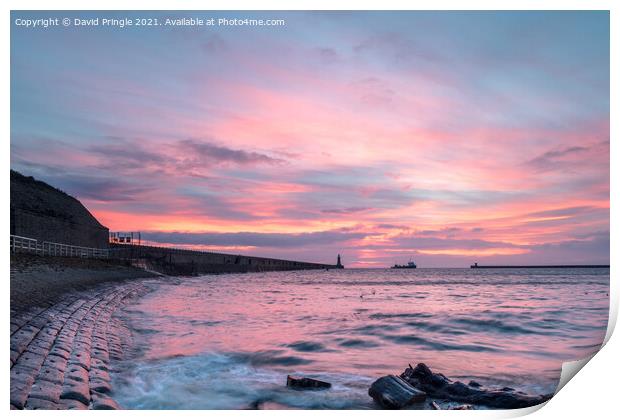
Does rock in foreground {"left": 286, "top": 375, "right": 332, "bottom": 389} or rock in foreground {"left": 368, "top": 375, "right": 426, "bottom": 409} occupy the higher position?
rock in foreground {"left": 368, "top": 375, "right": 426, "bottom": 409}

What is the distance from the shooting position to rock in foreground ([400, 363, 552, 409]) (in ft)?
20.6

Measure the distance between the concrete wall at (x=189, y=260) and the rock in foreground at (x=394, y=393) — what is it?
4773 cm

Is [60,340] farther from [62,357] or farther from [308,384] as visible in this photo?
[308,384]

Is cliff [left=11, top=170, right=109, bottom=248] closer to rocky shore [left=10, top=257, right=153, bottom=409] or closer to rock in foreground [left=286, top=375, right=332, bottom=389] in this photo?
rocky shore [left=10, top=257, right=153, bottom=409]

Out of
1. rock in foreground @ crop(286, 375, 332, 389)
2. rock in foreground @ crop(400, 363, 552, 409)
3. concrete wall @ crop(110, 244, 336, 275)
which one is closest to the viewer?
rock in foreground @ crop(400, 363, 552, 409)

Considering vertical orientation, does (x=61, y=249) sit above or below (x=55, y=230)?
below

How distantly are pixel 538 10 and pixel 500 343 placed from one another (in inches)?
287

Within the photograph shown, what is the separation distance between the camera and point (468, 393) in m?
6.55

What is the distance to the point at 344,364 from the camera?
8.92 meters

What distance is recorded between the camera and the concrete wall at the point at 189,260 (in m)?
59.0

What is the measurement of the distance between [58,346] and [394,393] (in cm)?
542

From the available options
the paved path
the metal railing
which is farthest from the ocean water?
the metal railing

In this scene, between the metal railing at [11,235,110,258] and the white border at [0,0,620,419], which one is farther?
the metal railing at [11,235,110,258]

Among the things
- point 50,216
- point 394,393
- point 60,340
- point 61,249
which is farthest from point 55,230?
point 394,393
